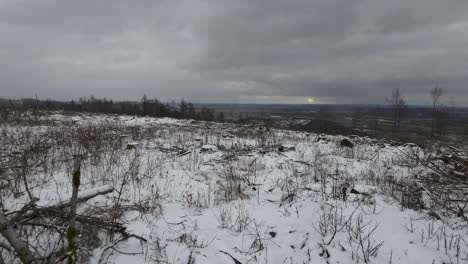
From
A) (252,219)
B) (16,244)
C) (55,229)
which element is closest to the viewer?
(16,244)

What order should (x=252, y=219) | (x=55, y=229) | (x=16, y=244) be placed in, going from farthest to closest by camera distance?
(x=252, y=219)
(x=55, y=229)
(x=16, y=244)

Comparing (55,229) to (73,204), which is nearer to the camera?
(73,204)

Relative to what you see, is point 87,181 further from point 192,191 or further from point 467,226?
point 467,226

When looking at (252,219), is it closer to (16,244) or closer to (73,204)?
(73,204)

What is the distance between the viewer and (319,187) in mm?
4156

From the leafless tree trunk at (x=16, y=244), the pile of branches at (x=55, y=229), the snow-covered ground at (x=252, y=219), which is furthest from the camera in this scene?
the snow-covered ground at (x=252, y=219)

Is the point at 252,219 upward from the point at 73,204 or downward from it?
downward

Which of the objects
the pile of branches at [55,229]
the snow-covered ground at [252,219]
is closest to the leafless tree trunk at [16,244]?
the pile of branches at [55,229]

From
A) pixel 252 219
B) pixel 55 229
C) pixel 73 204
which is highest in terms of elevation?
pixel 73 204

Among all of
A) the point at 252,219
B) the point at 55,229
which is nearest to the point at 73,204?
the point at 55,229

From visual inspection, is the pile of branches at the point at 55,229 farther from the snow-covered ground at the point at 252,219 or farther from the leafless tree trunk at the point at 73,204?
the leafless tree trunk at the point at 73,204

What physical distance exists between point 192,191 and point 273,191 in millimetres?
1455

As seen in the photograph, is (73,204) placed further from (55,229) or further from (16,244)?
(55,229)

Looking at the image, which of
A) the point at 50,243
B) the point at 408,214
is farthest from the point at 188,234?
the point at 408,214
